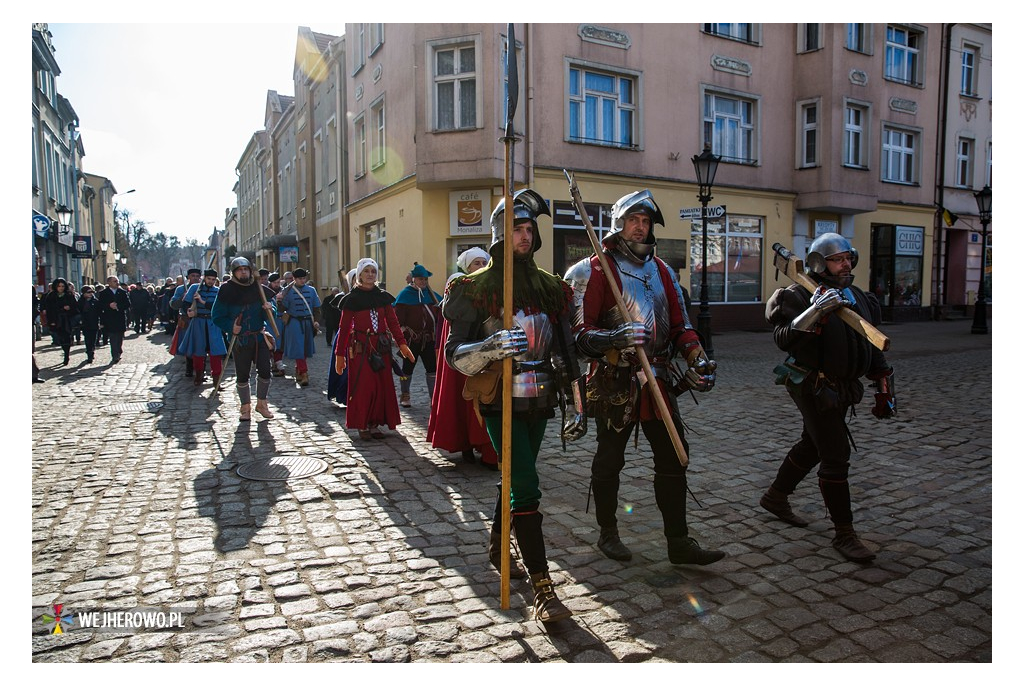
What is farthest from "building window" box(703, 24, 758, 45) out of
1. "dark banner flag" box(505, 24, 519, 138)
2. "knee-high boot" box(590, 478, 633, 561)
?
"knee-high boot" box(590, 478, 633, 561)

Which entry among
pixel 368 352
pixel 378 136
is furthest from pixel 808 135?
pixel 368 352

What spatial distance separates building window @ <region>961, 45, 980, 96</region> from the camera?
2439 centimetres

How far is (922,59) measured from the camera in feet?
74.5

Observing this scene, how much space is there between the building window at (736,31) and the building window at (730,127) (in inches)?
61.0

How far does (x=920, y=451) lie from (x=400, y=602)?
5164 mm

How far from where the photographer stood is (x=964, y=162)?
2523 cm

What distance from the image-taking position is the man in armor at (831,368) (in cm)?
399

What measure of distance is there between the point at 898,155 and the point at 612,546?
77.7 feet

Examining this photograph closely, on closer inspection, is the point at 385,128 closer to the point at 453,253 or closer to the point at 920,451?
the point at 453,253

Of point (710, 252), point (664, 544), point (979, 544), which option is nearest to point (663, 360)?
point (664, 544)

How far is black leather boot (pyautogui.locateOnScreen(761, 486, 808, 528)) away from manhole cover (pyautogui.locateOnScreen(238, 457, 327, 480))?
3.49 metres

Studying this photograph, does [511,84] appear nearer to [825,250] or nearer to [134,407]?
[825,250]

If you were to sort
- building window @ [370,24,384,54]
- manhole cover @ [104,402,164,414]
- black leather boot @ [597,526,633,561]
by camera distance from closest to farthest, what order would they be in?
1. black leather boot @ [597,526,633,561]
2. manhole cover @ [104,402,164,414]
3. building window @ [370,24,384,54]

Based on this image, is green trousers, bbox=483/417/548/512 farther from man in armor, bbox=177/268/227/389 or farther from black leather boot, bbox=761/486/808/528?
man in armor, bbox=177/268/227/389
